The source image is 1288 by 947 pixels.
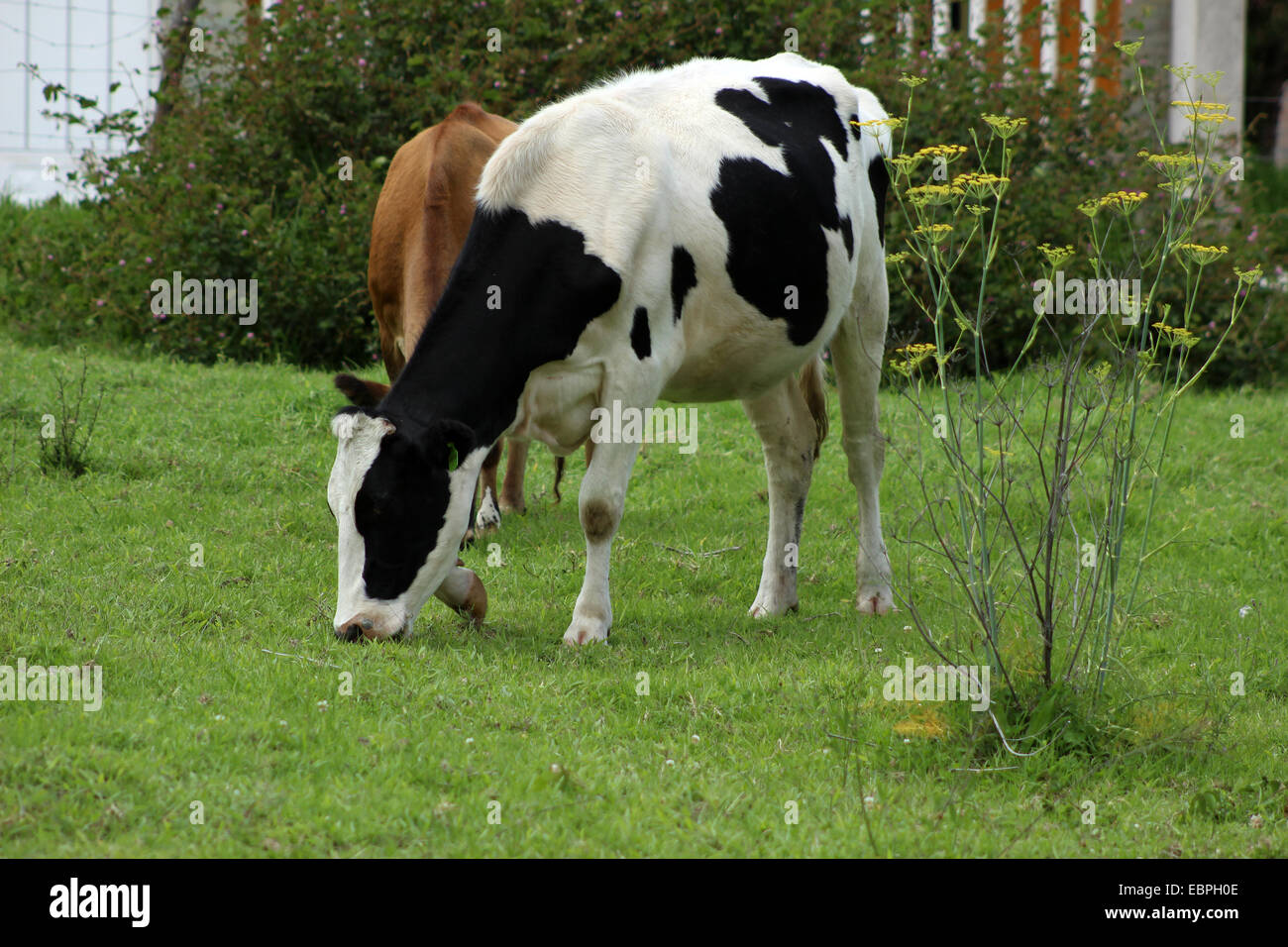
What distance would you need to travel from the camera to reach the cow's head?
5.21 metres

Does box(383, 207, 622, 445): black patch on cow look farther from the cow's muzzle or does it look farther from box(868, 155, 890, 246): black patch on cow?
box(868, 155, 890, 246): black patch on cow

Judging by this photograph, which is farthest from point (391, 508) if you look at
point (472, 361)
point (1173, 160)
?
point (1173, 160)

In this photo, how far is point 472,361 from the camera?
544cm

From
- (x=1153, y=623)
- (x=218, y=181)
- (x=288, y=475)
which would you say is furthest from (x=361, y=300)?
(x=1153, y=623)

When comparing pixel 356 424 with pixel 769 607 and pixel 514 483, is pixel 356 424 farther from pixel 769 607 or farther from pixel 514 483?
pixel 514 483

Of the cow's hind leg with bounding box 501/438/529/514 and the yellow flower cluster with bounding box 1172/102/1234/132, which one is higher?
the yellow flower cluster with bounding box 1172/102/1234/132

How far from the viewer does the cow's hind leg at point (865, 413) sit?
691 centimetres

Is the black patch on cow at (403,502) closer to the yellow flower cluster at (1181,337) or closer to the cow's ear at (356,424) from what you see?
the cow's ear at (356,424)

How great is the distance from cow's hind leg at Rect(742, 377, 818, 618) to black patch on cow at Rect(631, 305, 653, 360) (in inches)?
48.9

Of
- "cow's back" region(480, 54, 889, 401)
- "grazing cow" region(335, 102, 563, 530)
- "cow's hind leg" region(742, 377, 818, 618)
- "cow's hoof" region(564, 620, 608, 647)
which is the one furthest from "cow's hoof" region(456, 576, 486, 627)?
"cow's hind leg" region(742, 377, 818, 618)

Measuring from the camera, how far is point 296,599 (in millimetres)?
6203

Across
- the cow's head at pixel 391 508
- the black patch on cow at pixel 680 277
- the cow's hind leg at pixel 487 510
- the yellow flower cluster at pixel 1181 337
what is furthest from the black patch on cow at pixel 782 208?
the cow's hind leg at pixel 487 510
